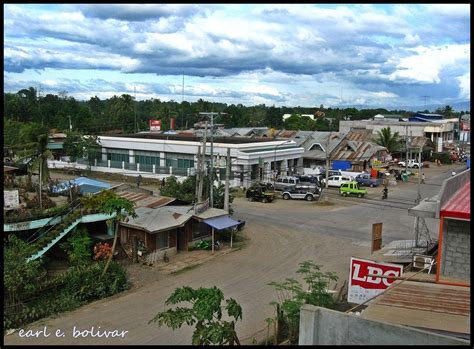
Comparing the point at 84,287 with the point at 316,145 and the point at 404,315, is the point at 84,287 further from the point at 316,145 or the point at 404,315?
the point at 316,145

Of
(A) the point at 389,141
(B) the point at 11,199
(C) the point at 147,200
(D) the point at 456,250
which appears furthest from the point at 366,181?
(D) the point at 456,250

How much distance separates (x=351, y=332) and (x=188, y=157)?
1446 inches

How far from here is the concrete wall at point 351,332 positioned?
25.1 ft

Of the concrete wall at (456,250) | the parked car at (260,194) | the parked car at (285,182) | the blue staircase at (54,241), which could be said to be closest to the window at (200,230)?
the blue staircase at (54,241)

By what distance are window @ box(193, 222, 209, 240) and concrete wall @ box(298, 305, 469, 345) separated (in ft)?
49.7

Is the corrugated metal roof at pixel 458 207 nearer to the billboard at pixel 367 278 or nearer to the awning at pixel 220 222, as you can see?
the billboard at pixel 367 278

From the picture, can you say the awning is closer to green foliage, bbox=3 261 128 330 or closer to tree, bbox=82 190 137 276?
tree, bbox=82 190 137 276

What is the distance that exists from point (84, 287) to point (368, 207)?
75.8 ft

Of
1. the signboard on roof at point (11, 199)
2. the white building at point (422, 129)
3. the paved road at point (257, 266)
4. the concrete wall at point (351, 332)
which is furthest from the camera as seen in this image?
the white building at point (422, 129)

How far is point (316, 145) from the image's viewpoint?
54344 mm

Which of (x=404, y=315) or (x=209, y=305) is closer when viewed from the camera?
(x=404, y=315)

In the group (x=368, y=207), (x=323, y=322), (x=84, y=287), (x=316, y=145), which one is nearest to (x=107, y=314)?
(x=84, y=287)

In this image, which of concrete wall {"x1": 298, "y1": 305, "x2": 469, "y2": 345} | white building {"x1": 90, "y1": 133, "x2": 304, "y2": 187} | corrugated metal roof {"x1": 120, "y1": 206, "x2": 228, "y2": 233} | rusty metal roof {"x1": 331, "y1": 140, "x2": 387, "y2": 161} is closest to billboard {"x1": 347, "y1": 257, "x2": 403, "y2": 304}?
concrete wall {"x1": 298, "y1": 305, "x2": 469, "y2": 345}

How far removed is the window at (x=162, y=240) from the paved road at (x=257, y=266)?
83.5 inches
